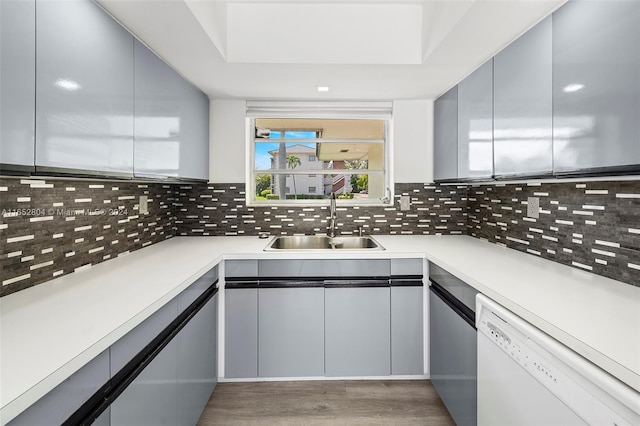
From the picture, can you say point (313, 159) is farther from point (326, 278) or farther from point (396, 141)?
point (326, 278)

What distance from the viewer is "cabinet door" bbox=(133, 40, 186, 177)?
5.28 feet

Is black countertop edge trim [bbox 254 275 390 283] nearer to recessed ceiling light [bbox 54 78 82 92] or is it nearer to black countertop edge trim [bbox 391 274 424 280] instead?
black countertop edge trim [bbox 391 274 424 280]

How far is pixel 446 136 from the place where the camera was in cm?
250

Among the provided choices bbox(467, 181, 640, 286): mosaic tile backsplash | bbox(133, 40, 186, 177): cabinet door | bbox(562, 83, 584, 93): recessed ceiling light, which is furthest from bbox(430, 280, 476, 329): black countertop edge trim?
bbox(133, 40, 186, 177): cabinet door

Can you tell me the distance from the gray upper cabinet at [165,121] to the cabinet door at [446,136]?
5.99ft

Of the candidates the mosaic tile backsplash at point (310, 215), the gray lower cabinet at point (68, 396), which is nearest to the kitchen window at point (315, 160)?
the mosaic tile backsplash at point (310, 215)

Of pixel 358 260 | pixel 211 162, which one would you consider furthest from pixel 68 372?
pixel 211 162

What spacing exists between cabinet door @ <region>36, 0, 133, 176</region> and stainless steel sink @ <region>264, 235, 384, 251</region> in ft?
4.77

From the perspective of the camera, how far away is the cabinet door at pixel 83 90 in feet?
3.43

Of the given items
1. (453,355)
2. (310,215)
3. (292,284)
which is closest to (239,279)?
(292,284)

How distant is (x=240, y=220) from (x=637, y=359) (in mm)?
2503

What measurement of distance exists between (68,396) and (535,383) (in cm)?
128

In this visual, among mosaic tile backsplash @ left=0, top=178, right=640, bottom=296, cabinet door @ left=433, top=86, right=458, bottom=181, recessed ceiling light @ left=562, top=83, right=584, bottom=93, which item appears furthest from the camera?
cabinet door @ left=433, top=86, right=458, bottom=181

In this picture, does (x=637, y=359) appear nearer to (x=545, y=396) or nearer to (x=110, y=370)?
(x=545, y=396)
